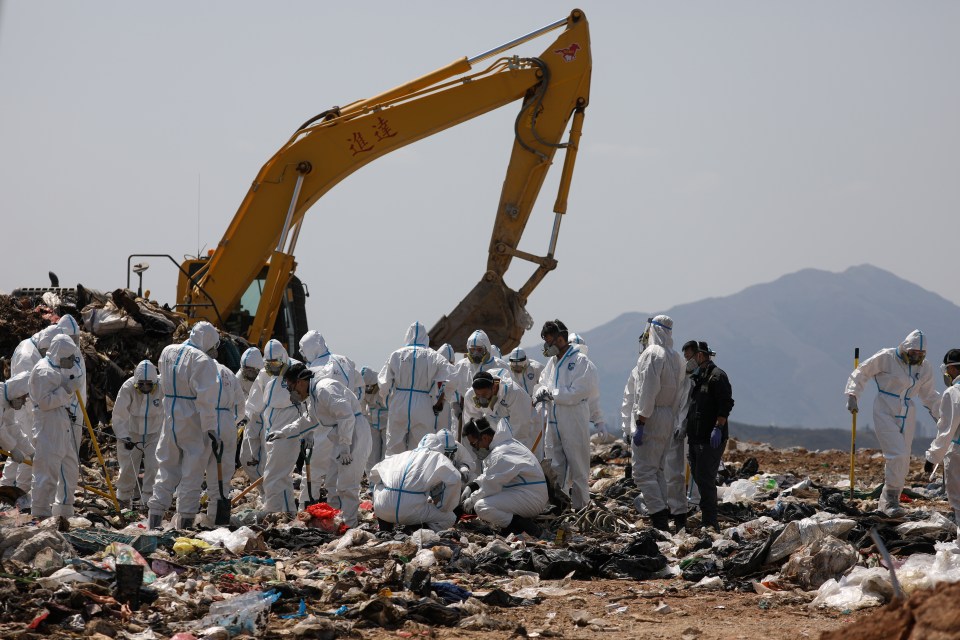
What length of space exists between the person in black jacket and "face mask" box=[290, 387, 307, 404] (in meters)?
3.65

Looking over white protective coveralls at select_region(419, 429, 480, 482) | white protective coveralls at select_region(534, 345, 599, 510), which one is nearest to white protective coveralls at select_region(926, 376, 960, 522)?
white protective coveralls at select_region(534, 345, 599, 510)

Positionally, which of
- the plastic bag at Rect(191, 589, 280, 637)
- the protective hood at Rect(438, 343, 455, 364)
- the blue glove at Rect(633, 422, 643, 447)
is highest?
the protective hood at Rect(438, 343, 455, 364)

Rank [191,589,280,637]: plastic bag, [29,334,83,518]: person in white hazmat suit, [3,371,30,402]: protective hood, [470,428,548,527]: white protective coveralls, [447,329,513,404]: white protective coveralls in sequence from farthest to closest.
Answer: [447,329,513,404]: white protective coveralls
[3,371,30,402]: protective hood
[29,334,83,518]: person in white hazmat suit
[470,428,548,527]: white protective coveralls
[191,589,280,637]: plastic bag

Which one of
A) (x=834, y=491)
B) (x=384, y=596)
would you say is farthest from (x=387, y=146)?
(x=384, y=596)

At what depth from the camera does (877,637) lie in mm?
5418

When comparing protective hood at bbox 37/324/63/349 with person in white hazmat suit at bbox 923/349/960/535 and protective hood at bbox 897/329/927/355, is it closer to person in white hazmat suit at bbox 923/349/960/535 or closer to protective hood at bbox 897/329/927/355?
person in white hazmat suit at bbox 923/349/960/535

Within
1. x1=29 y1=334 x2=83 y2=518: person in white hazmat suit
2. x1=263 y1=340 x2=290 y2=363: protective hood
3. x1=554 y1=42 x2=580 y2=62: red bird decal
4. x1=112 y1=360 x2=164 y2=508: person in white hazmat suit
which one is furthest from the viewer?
x1=554 y1=42 x2=580 y2=62: red bird decal

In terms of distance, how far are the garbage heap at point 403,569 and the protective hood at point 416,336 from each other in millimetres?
2561

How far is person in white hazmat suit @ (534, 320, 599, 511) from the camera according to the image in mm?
12414

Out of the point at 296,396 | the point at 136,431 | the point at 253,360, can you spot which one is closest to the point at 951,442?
the point at 296,396

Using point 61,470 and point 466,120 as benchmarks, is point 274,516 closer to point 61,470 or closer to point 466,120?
point 61,470

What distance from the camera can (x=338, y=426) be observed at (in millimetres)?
11289

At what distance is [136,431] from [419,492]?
14.1 feet

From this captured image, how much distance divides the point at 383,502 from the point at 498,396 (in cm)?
302
